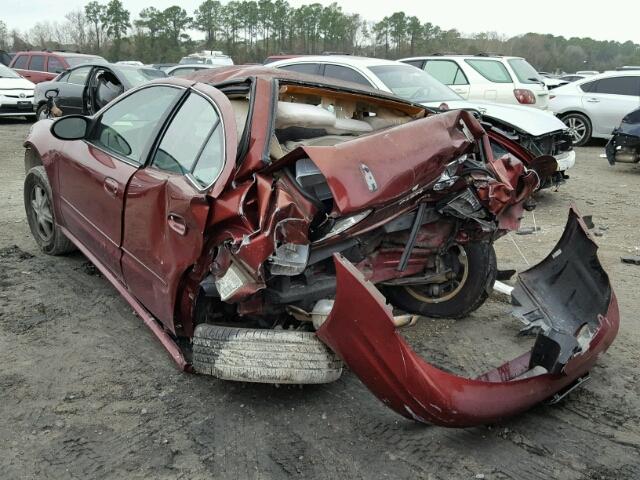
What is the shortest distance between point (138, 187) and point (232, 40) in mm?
54991

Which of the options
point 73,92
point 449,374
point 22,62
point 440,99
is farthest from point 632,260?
point 22,62

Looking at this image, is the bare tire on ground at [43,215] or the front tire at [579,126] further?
the front tire at [579,126]

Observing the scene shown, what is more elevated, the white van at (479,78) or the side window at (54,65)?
the white van at (479,78)

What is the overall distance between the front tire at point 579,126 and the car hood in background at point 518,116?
570 centimetres

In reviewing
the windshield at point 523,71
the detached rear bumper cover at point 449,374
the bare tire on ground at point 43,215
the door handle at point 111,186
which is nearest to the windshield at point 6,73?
the bare tire on ground at point 43,215

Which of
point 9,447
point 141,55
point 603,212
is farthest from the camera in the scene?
point 141,55

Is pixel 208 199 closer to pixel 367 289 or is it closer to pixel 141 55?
pixel 367 289

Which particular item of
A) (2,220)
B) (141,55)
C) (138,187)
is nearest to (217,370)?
(138,187)

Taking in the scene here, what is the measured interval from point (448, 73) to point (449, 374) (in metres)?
9.12

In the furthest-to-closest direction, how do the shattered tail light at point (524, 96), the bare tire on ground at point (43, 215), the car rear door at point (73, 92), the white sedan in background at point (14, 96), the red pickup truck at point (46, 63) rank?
the red pickup truck at point (46, 63) → the white sedan in background at point (14, 96) → the car rear door at point (73, 92) → the shattered tail light at point (524, 96) → the bare tire on ground at point (43, 215)

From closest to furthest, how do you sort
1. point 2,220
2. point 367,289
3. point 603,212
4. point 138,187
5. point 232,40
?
point 367,289
point 138,187
point 2,220
point 603,212
point 232,40

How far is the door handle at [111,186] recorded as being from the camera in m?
3.86

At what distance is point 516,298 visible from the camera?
376cm

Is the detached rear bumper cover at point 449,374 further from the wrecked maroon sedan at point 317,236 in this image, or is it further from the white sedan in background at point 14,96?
the white sedan in background at point 14,96
